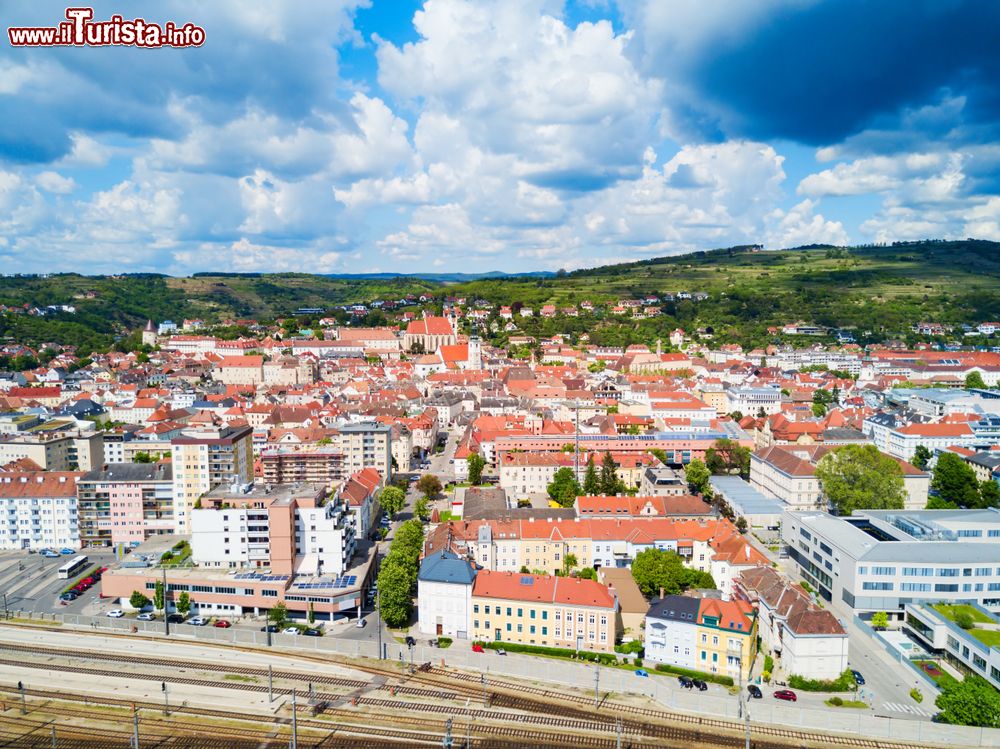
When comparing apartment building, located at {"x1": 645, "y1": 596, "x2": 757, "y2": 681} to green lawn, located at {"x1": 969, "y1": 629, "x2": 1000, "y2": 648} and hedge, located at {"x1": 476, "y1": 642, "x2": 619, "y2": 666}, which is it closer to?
hedge, located at {"x1": 476, "y1": 642, "x2": 619, "y2": 666}

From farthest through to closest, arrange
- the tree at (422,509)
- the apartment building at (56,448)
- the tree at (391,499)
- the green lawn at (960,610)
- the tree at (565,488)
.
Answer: the apartment building at (56,448)
the tree at (565,488)
the tree at (422,509)
the tree at (391,499)
the green lawn at (960,610)

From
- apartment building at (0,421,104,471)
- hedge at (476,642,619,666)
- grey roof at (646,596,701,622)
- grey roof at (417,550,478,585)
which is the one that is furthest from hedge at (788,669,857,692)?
apartment building at (0,421,104,471)

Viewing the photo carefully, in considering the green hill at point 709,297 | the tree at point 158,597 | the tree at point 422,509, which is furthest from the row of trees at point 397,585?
the green hill at point 709,297

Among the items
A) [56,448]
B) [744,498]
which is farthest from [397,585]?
[56,448]

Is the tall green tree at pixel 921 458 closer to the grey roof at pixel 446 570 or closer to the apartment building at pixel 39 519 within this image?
the grey roof at pixel 446 570

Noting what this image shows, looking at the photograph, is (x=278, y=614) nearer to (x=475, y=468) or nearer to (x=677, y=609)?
(x=677, y=609)

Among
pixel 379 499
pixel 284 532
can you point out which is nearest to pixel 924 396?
pixel 379 499
